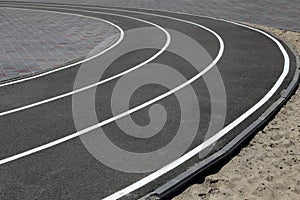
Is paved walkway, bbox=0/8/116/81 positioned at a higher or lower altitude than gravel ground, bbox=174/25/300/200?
lower

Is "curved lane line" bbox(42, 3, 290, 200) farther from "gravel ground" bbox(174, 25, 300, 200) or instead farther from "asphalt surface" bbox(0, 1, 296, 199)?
"gravel ground" bbox(174, 25, 300, 200)

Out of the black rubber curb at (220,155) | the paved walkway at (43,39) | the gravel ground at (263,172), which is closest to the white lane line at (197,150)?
the black rubber curb at (220,155)

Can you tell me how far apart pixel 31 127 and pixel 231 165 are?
4.26 metres

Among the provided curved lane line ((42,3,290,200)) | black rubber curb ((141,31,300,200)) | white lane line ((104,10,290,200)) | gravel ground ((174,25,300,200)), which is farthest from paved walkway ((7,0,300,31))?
gravel ground ((174,25,300,200))

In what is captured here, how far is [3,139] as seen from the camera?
27.3ft

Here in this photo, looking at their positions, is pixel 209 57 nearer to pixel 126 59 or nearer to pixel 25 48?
pixel 126 59

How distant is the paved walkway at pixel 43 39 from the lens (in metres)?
13.7

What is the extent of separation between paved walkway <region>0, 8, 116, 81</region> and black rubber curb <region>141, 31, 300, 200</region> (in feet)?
23.4

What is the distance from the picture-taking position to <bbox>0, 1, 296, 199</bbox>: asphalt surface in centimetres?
684

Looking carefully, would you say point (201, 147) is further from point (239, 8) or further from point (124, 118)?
point (239, 8)

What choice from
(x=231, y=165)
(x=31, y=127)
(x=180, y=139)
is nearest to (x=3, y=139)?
(x=31, y=127)

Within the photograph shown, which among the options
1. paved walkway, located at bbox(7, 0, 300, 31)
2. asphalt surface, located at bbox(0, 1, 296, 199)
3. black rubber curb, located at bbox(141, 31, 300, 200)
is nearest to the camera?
black rubber curb, located at bbox(141, 31, 300, 200)

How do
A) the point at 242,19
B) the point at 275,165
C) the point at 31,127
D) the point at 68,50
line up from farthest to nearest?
the point at 242,19 < the point at 68,50 < the point at 31,127 < the point at 275,165

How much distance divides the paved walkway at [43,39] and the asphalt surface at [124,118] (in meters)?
1.25
